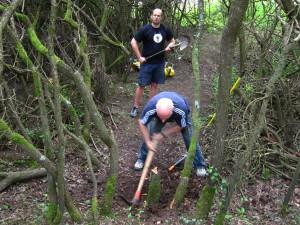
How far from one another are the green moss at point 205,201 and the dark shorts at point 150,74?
2857 mm

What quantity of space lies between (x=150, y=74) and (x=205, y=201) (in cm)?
299

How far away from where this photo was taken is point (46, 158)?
4.38 m

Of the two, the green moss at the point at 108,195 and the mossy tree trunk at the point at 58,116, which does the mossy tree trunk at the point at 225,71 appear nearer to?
the green moss at the point at 108,195

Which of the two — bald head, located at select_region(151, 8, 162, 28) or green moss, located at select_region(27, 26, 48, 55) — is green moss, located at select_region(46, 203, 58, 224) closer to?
green moss, located at select_region(27, 26, 48, 55)

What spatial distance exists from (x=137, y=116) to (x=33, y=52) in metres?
1.95

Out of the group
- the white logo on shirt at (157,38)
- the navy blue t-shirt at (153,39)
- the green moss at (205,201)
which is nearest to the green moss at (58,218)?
the green moss at (205,201)

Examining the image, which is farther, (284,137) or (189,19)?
(189,19)

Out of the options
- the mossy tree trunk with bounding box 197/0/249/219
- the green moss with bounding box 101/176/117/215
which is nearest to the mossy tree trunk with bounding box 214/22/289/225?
the mossy tree trunk with bounding box 197/0/249/219

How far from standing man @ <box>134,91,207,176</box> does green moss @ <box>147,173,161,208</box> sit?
32 cm

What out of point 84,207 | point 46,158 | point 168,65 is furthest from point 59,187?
point 168,65

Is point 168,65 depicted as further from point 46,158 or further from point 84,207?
point 46,158

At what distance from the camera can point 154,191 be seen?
16.8ft

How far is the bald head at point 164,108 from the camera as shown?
5.14 metres

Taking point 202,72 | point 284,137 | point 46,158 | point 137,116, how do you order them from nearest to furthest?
point 46,158
point 284,137
point 137,116
point 202,72
